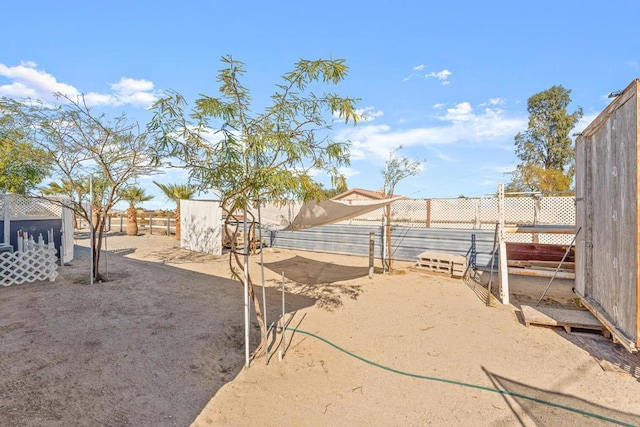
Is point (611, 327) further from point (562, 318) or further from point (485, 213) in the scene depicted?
point (485, 213)

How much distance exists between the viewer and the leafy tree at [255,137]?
304 centimetres

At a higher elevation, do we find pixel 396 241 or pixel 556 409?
pixel 396 241

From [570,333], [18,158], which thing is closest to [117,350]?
[18,158]

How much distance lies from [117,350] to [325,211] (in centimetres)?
371

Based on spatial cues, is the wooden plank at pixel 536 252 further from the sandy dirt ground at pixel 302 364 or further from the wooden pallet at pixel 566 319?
the wooden pallet at pixel 566 319

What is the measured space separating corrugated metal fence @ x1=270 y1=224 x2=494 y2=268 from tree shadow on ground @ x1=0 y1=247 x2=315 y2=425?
5.23 m

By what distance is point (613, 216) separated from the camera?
3459mm

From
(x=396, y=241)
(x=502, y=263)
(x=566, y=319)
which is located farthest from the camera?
(x=396, y=241)

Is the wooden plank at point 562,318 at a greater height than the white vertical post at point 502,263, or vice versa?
the white vertical post at point 502,263

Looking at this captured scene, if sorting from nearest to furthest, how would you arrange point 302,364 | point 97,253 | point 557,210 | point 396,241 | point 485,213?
point 302,364, point 97,253, point 557,210, point 485,213, point 396,241

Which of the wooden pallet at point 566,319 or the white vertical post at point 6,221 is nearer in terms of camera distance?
the wooden pallet at point 566,319

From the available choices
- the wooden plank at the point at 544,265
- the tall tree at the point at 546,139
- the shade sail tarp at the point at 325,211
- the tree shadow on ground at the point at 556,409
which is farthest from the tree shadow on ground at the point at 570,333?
the tall tree at the point at 546,139

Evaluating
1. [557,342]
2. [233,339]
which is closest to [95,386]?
[233,339]

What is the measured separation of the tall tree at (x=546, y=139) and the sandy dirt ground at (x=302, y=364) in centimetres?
1690
